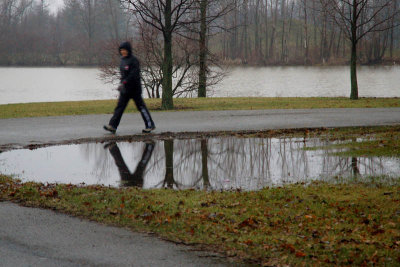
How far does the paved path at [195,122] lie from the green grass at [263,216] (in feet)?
17.1

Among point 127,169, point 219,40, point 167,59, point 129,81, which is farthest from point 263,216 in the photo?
point 219,40

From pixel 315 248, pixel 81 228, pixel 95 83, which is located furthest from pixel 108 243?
pixel 95 83

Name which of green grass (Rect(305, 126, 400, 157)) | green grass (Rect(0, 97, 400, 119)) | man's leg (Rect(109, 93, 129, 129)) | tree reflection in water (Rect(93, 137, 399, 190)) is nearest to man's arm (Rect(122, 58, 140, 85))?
man's leg (Rect(109, 93, 129, 129))

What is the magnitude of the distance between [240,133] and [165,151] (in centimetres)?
299

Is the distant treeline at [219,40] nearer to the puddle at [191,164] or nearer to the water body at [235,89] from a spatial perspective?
the water body at [235,89]

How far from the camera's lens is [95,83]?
4897 cm

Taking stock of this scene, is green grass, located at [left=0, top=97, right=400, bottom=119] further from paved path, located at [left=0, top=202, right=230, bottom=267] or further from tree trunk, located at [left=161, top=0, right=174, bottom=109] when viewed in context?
paved path, located at [left=0, top=202, right=230, bottom=267]

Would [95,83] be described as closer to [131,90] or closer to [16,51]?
[131,90]

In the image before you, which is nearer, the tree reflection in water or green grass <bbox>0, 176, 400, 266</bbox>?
green grass <bbox>0, 176, 400, 266</bbox>

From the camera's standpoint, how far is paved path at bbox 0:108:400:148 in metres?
13.6

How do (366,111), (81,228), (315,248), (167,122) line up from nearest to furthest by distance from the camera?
(315,248)
(81,228)
(167,122)
(366,111)

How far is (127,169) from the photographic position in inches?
383

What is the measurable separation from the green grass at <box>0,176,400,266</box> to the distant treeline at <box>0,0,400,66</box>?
56.5 metres

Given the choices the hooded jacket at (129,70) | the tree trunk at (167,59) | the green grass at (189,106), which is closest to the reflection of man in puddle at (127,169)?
the hooded jacket at (129,70)
